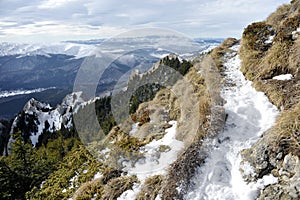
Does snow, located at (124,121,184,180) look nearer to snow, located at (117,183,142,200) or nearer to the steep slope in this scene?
the steep slope

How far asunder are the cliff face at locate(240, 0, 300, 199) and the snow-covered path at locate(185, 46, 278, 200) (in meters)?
0.35

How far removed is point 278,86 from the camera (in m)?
12.5

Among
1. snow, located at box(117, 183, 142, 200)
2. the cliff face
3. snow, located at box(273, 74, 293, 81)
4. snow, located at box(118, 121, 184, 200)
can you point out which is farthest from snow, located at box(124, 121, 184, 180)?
snow, located at box(273, 74, 293, 81)

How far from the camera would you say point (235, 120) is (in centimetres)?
1159

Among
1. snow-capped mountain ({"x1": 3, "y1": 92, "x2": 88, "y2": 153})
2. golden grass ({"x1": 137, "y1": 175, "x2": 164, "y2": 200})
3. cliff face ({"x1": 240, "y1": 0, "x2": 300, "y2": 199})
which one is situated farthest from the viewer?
snow-capped mountain ({"x1": 3, "y1": 92, "x2": 88, "y2": 153})

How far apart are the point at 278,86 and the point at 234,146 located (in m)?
4.23

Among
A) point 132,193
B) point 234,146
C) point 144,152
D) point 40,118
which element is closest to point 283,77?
point 234,146

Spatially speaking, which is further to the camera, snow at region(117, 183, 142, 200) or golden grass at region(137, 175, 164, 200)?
snow at region(117, 183, 142, 200)

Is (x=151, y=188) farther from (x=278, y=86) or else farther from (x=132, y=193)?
(x=278, y=86)

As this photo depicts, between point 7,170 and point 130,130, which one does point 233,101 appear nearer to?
point 130,130

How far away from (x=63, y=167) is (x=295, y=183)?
46.4ft

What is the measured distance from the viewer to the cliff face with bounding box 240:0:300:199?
8.46 metres

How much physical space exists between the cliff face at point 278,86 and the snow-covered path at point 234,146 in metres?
0.35

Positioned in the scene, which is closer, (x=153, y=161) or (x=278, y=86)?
(x=153, y=161)
